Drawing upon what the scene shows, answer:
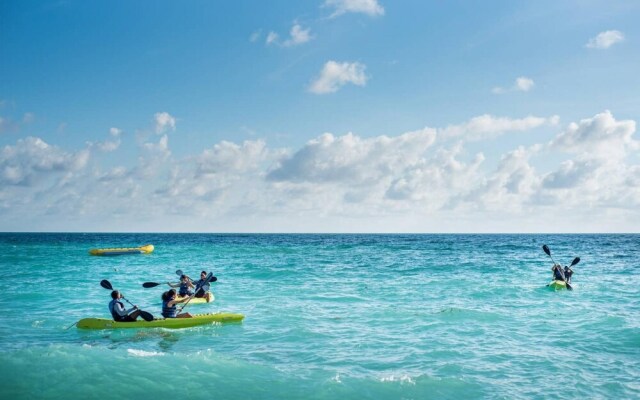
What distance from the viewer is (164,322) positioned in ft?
53.1

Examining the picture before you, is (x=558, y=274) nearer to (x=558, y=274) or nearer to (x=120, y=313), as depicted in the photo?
(x=558, y=274)

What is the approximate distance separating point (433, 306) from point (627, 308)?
7863 millimetres

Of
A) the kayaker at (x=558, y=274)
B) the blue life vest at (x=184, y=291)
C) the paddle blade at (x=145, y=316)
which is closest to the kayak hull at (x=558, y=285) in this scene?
the kayaker at (x=558, y=274)

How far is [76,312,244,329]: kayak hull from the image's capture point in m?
15.9

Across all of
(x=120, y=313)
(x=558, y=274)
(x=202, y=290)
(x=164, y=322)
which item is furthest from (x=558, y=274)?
(x=120, y=313)

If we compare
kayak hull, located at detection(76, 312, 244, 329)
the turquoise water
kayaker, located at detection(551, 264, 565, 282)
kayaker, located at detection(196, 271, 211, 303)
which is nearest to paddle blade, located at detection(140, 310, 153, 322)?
kayak hull, located at detection(76, 312, 244, 329)

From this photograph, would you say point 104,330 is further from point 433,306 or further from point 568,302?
point 568,302

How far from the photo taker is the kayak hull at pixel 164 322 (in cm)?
1588

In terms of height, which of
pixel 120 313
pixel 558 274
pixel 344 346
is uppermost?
pixel 558 274

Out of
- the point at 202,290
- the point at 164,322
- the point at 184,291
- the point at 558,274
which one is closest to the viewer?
the point at 164,322

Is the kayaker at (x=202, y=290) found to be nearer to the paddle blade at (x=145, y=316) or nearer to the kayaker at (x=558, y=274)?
the paddle blade at (x=145, y=316)

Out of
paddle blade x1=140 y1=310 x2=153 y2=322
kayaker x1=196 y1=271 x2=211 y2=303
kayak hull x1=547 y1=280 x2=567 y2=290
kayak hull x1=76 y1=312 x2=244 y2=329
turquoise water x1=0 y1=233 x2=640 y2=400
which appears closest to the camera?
turquoise water x1=0 y1=233 x2=640 y2=400

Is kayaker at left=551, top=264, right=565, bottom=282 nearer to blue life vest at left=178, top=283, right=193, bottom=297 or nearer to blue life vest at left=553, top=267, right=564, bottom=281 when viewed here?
blue life vest at left=553, top=267, right=564, bottom=281

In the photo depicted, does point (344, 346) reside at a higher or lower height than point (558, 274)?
lower
